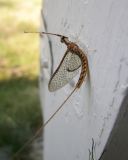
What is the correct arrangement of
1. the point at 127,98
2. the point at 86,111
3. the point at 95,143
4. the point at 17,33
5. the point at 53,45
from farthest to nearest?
the point at 17,33
the point at 53,45
the point at 86,111
the point at 95,143
the point at 127,98

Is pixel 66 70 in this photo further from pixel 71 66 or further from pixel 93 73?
pixel 93 73

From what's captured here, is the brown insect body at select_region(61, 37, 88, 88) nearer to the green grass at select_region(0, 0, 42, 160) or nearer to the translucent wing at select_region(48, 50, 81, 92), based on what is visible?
the translucent wing at select_region(48, 50, 81, 92)

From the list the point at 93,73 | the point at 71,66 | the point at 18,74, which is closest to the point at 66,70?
the point at 71,66

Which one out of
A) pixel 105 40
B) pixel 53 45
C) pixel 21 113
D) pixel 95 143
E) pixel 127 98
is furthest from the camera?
pixel 21 113

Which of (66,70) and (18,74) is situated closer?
(66,70)

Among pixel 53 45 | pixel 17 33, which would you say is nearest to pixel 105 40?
pixel 53 45

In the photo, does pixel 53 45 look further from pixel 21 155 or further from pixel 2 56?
pixel 2 56
